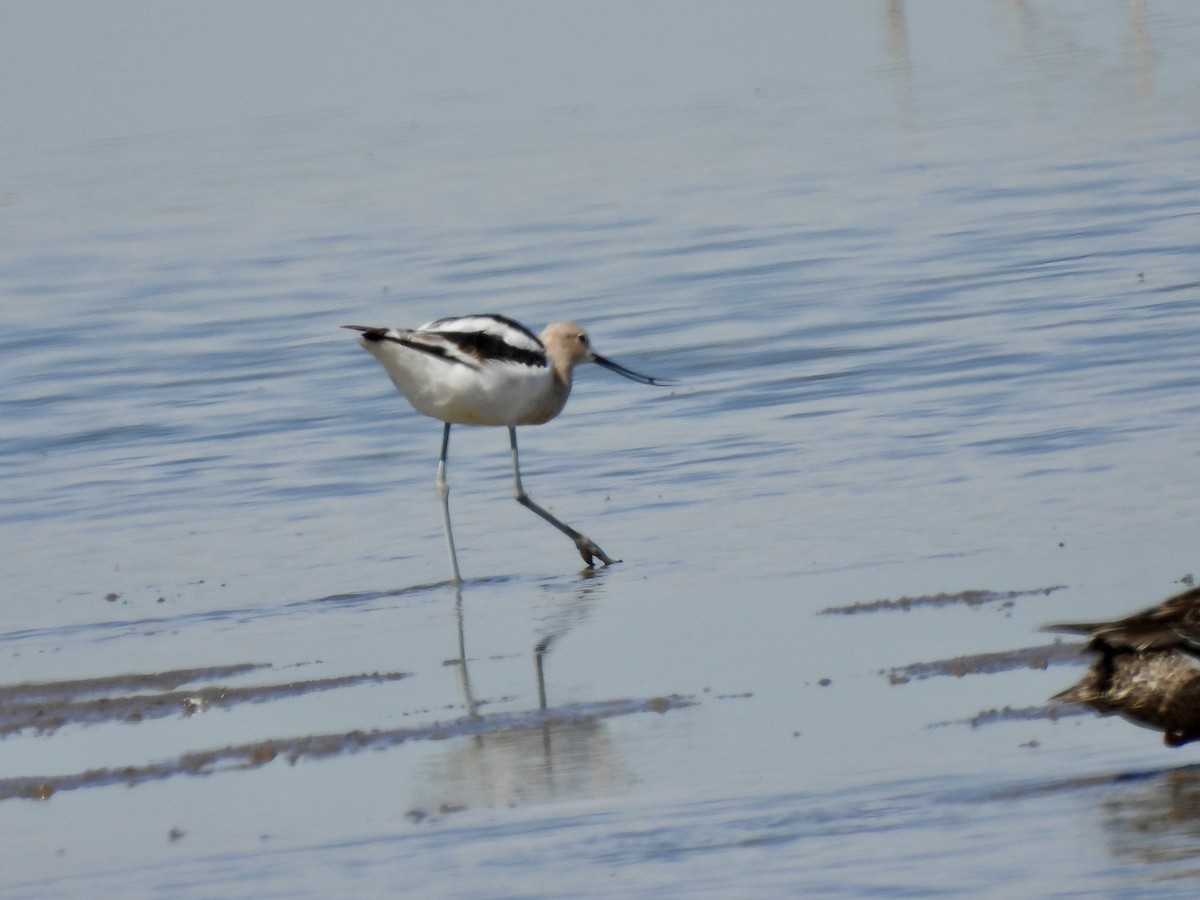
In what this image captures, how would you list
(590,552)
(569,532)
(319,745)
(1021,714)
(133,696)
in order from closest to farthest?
(1021,714), (319,745), (133,696), (590,552), (569,532)

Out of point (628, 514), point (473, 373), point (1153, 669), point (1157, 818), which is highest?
point (473, 373)

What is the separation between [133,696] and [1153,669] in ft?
12.8

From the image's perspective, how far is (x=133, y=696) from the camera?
851 centimetres

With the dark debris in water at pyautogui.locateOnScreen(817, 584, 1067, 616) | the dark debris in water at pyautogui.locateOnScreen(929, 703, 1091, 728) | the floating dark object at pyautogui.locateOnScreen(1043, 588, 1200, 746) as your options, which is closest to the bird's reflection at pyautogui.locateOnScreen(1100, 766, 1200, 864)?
the floating dark object at pyautogui.locateOnScreen(1043, 588, 1200, 746)

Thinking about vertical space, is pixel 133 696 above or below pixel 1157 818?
above

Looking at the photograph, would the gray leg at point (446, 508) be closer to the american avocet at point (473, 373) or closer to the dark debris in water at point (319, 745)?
the american avocet at point (473, 373)

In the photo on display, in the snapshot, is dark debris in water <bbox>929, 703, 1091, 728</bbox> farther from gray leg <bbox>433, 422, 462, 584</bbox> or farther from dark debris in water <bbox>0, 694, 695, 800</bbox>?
gray leg <bbox>433, 422, 462, 584</bbox>

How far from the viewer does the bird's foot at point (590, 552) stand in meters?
10.1

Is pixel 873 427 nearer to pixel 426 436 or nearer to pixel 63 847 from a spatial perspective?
pixel 426 436

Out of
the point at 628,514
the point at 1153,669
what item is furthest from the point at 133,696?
the point at 1153,669

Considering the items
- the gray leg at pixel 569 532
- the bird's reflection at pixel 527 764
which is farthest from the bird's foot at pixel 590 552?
the bird's reflection at pixel 527 764

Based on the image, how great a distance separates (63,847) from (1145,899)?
9.97ft

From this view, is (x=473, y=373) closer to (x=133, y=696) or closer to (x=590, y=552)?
(x=590, y=552)

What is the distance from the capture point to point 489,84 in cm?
3572
